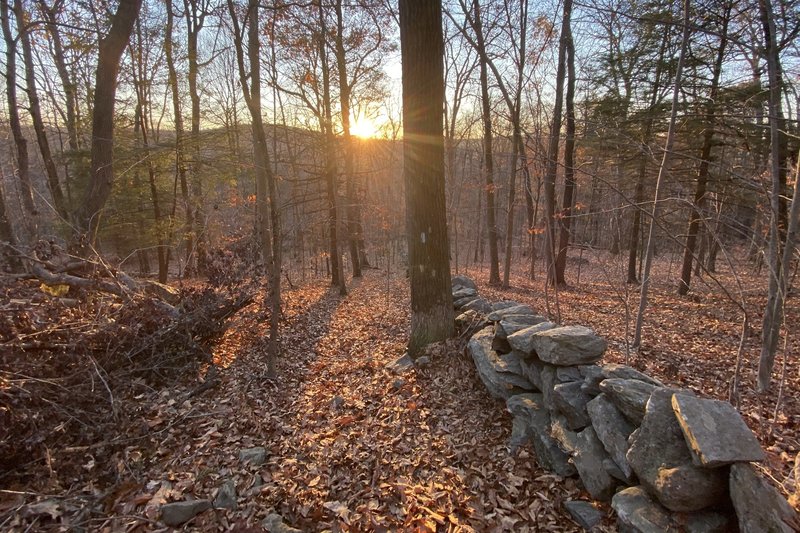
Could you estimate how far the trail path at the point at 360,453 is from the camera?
2.74m

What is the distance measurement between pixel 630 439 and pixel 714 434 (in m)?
0.51

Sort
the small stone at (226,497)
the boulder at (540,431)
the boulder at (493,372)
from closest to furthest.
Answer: the small stone at (226,497), the boulder at (540,431), the boulder at (493,372)

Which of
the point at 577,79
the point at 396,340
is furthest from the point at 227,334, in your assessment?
the point at 577,79

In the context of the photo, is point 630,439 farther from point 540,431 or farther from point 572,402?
point 540,431

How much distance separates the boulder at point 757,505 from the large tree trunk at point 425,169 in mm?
3242

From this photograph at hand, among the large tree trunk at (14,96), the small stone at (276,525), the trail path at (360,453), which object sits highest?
the large tree trunk at (14,96)

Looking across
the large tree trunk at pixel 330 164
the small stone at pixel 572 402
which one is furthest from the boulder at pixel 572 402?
the large tree trunk at pixel 330 164

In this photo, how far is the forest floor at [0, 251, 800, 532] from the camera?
272 cm

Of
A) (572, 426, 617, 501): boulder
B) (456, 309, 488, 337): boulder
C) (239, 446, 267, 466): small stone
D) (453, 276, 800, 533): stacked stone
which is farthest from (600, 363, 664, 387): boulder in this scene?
(239, 446, 267, 466): small stone

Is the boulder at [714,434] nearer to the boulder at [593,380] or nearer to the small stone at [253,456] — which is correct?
the boulder at [593,380]

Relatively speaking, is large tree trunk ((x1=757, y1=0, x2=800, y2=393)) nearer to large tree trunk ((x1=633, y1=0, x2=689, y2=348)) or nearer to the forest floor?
the forest floor

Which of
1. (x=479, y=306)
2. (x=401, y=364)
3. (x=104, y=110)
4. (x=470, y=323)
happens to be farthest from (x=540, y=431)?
(x=104, y=110)

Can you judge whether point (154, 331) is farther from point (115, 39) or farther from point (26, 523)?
point (115, 39)

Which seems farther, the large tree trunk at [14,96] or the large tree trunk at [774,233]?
the large tree trunk at [14,96]
